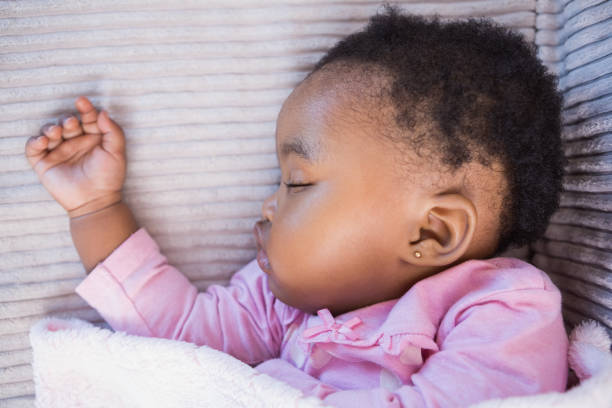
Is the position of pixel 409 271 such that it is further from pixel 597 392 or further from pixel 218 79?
pixel 218 79

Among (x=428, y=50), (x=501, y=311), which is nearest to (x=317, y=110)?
(x=428, y=50)

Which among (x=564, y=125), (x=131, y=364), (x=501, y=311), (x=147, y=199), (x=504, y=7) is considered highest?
(x=504, y=7)

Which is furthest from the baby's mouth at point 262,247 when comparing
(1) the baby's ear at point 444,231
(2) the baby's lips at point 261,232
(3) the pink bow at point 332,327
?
(1) the baby's ear at point 444,231

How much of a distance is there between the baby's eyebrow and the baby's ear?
0.58 ft

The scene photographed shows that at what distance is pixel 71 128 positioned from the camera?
0.89 metres

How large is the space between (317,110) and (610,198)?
48 cm

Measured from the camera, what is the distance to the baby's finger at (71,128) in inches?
34.7

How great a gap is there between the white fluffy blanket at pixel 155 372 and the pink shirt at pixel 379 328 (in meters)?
0.05

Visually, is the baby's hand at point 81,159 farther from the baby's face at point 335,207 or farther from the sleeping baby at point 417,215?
the baby's face at point 335,207

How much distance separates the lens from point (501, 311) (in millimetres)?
688

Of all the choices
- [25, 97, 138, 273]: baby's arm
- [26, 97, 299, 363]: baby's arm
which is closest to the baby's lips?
[26, 97, 299, 363]: baby's arm

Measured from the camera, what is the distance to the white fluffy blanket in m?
0.68

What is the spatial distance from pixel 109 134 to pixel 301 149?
36 cm

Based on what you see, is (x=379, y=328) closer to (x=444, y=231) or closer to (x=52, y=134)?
(x=444, y=231)
